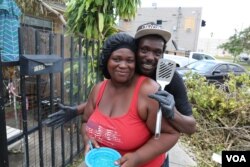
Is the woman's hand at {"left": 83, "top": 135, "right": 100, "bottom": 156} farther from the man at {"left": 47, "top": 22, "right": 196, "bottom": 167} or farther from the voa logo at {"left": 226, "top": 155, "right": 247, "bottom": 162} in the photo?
the voa logo at {"left": 226, "top": 155, "right": 247, "bottom": 162}

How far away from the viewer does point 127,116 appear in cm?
142

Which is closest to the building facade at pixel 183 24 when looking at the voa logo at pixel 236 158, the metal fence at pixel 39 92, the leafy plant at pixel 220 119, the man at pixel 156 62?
the leafy plant at pixel 220 119

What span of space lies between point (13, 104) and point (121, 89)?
1634 millimetres

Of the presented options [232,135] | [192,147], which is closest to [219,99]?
[232,135]

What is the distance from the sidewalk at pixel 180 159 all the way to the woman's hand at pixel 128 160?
204 centimetres

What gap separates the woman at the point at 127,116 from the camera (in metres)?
1.41

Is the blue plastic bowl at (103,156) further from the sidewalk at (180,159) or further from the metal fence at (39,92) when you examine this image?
the sidewalk at (180,159)

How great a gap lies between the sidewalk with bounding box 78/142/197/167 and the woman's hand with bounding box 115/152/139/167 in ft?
6.69

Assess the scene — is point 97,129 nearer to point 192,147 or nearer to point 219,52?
point 192,147

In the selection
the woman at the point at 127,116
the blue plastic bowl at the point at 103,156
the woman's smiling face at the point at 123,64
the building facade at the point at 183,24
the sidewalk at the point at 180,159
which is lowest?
the sidewalk at the point at 180,159

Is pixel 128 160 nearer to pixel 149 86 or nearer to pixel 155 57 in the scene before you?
pixel 149 86

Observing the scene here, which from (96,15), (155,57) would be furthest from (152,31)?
(96,15)

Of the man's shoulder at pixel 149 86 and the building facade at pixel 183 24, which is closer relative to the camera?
the man's shoulder at pixel 149 86

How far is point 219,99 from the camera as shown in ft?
15.3
